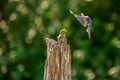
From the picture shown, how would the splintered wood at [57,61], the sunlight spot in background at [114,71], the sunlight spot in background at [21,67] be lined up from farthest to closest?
the sunlight spot in background at [21,67] < the sunlight spot in background at [114,71] < the splintered wood at [57,61]

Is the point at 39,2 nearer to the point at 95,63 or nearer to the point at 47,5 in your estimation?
the point at 47,5

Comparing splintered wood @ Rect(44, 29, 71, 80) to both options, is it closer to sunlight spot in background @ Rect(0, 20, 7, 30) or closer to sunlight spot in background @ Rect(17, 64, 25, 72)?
sunlight spot in background @ Rect(17, 64, 25, 72)

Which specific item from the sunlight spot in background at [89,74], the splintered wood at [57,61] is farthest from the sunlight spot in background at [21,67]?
the splintered wood at [57,61]

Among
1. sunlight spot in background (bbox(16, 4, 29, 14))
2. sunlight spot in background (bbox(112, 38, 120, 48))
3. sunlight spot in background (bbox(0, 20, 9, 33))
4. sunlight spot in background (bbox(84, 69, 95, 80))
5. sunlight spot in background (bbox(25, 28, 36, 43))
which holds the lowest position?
sunlight spot in background (bbox(84, 69, 95, 80))

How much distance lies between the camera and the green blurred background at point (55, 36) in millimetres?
3443

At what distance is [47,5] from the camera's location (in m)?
3.53

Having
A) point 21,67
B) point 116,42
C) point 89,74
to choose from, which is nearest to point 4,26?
point 21,67

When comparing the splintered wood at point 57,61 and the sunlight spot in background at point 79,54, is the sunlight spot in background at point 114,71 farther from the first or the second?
the splintered wood at point 57,61

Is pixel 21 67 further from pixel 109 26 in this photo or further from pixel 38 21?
pixel 109 26

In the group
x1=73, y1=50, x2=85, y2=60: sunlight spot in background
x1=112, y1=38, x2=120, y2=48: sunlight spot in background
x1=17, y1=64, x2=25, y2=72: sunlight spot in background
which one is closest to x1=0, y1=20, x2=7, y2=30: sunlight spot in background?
x1=17, y1=64, x2=25, y2=72: sunlight spot in background

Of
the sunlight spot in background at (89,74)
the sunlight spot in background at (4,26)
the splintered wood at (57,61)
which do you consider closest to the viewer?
the splintered wood at (57,61)

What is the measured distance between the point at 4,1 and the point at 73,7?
596mm

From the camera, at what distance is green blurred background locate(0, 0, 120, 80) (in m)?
3.44

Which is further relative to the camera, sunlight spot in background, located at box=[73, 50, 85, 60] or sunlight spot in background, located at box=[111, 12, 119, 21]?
sunlight spot in background, located at box=[111, 12, 119, 21]
